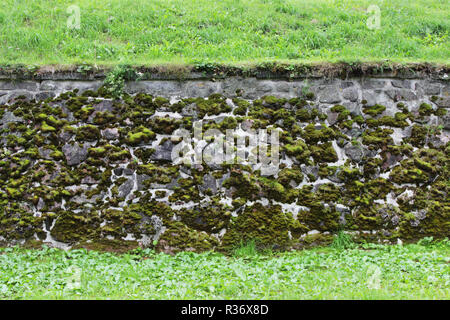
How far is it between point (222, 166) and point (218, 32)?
326cm

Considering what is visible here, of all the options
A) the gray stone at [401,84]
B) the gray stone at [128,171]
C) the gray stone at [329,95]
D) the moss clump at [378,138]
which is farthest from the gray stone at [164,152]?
the gray stone at [401,84]

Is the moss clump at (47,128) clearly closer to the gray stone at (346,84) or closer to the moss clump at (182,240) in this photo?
the moss clump at (182,240)

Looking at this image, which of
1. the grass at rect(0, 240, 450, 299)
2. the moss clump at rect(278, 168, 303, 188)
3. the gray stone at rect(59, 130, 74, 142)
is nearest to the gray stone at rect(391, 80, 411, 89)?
the moss clump at rect(278, 168, 303, 188)

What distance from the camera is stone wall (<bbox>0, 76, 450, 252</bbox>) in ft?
18.9

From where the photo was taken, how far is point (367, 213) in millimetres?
5867

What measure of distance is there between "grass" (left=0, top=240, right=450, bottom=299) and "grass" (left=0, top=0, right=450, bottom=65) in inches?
117

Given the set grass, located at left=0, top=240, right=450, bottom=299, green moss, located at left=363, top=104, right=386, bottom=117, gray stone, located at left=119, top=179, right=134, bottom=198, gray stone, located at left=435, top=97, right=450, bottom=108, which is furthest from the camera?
gray stone, located at left=435, top=97, right=450, bottom=108

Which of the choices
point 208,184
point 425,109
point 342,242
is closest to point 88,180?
point 208,184

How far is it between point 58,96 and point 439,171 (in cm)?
587

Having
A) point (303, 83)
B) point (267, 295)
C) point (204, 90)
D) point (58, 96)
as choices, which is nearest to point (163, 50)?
point (204, 90)

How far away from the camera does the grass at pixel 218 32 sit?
7047 mm

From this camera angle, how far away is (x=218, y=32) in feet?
26.0

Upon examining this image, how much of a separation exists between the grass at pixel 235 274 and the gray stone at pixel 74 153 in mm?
1292

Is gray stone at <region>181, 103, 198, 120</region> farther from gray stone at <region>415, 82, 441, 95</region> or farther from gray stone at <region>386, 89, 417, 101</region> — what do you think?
gray stone at <region>415, 82, 441, 95</region>
